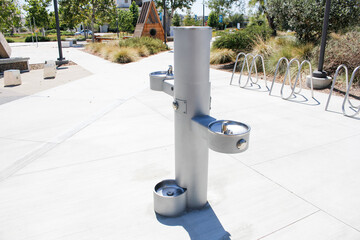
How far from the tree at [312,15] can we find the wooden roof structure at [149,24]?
15.7 m

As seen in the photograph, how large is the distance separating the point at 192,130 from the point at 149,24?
2526 cm

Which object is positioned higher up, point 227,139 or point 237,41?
point 237,41

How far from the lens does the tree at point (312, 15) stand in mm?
10047

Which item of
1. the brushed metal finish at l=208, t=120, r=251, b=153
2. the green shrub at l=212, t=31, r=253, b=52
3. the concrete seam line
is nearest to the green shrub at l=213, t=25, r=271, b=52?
the green shrub at l=212, t=31, r=253, b=52

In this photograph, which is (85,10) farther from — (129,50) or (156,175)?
(156,175)

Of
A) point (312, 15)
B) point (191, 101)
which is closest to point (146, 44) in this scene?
point (312, 15)

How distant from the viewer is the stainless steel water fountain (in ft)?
7.82

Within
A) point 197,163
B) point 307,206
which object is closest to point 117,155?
point 197,163

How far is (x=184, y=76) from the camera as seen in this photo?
8.52 ft

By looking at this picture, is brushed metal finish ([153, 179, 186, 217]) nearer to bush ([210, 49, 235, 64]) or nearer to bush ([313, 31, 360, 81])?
bush ([313, 31, 360, 81])

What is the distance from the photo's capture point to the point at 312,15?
1056cm

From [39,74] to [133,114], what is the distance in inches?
294

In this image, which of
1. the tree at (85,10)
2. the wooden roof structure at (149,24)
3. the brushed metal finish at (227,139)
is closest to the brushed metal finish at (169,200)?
the brushed metal finish at (227,139)

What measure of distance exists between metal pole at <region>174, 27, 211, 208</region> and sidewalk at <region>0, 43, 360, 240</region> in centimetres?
36
